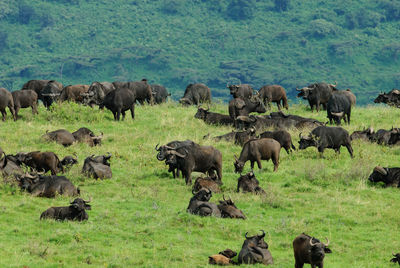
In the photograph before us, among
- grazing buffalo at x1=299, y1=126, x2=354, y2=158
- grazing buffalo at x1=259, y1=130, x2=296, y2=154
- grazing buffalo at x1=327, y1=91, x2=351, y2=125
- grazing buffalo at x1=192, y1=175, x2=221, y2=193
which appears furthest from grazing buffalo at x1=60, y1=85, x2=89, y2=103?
grazing buffalo at x1=192, y1=175, x2=221, y2=193

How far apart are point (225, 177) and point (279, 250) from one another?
729cm

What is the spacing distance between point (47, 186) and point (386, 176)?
32.6ft

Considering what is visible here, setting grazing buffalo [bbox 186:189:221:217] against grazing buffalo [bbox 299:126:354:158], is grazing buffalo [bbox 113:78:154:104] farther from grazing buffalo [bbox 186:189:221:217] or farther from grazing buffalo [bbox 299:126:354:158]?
grazing buffalo [bbox 186:189:221:217]

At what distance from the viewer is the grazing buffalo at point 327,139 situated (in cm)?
2623

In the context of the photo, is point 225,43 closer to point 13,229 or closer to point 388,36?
point 388,36

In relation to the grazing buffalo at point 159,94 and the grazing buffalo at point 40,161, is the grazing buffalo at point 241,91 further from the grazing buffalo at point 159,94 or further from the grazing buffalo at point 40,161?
the grazing buffalo at point 40,161

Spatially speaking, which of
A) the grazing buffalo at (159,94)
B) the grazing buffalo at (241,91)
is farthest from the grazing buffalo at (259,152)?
the grazing buffalo at (159,94)

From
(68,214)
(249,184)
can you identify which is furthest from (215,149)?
(68,214)

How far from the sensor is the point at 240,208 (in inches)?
777

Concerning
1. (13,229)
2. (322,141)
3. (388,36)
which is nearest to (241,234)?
(13,229)

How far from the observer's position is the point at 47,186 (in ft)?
66.3

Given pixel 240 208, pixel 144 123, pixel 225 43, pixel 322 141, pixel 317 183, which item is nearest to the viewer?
pixel 240 208

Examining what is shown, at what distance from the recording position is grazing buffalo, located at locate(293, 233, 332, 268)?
539 inches

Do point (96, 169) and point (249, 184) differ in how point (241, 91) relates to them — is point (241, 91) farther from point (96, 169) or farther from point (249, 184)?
point (249, 184)
